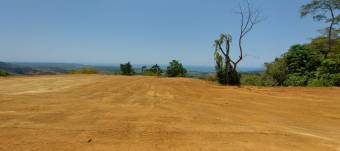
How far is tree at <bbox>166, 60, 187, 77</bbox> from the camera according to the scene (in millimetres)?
29337

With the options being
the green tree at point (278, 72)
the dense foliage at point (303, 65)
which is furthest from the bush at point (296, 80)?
the green tree at point (278, 72)

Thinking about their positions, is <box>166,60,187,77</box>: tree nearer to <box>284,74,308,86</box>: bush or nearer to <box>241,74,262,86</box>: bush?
<box>241,74,262,86</box>: bush

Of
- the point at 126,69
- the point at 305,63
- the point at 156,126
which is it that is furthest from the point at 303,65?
the point at 156,126

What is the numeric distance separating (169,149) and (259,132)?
201cm

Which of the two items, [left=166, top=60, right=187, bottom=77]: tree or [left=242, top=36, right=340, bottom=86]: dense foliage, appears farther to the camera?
[left=166, top=60, right=187, bottom=77]: tree

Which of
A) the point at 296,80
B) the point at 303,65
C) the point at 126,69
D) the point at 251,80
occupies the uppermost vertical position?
the point at 303,65

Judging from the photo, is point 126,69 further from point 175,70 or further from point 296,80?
point 296,80

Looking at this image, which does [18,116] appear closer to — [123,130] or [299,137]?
[123,130]

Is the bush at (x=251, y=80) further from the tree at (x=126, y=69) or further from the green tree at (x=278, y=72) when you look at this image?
the tree at (x=126, y=69)

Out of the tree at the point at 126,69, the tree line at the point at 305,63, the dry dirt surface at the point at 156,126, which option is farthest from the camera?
the tree at the point at 126,69

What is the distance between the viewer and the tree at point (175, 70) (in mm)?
29337

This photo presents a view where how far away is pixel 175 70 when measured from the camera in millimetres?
29516

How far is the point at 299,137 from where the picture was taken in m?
5.33

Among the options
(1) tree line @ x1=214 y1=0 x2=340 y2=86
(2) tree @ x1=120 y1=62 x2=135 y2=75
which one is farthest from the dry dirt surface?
(2) tree @ x1=120 y1=62 x2=135 y2=75
